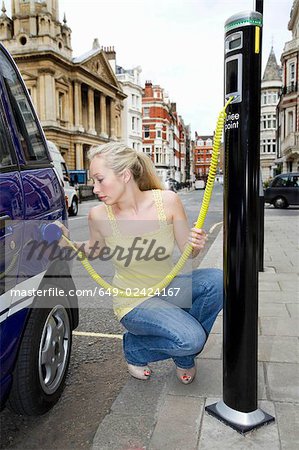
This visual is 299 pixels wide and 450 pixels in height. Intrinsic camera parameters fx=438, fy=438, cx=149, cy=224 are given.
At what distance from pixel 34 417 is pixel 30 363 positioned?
1.82 ft

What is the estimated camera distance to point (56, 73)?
48.5 m

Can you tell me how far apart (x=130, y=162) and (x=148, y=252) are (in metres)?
0.57

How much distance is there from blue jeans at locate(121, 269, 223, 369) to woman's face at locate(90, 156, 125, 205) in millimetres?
708

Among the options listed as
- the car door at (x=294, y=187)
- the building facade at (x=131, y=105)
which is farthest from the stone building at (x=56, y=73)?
the car door at (x=294, y=187)

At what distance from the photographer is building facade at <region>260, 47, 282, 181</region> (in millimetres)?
76938

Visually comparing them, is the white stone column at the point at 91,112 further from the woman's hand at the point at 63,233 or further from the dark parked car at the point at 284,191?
the woman's hand at the point at 63,233

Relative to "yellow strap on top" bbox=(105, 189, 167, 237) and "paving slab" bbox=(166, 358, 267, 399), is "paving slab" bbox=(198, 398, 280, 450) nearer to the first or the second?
"paving slab" bbox=(166, 358, 267, 399)

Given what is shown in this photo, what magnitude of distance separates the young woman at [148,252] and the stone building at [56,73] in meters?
46.3

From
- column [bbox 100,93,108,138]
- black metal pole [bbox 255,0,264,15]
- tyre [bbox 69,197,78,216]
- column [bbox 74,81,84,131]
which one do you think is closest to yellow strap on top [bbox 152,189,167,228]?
black metal pole [bbox 255,0,264,15]

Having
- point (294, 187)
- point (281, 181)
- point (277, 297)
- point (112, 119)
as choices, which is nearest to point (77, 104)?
point (112, 119)

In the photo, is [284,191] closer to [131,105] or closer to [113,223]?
[113,223]

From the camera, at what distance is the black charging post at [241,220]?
2115 mm

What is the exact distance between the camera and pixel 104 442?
2312 mm

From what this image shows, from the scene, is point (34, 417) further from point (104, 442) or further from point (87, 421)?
point (104, 442)
